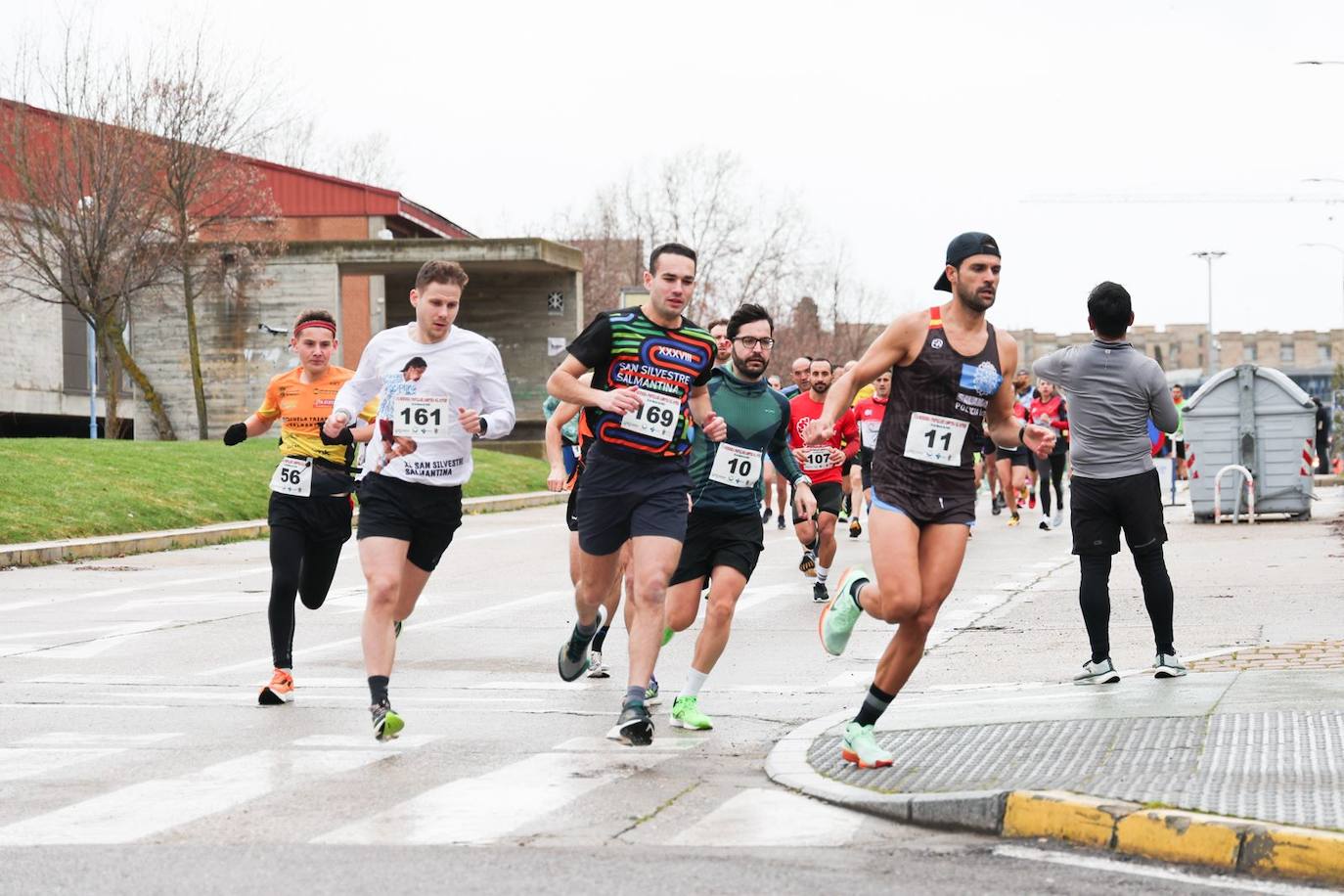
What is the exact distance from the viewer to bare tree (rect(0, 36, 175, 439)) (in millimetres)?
34219

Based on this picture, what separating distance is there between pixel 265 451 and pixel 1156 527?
25907mm

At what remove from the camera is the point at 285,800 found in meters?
6.54

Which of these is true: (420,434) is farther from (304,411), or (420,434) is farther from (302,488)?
(304,411)

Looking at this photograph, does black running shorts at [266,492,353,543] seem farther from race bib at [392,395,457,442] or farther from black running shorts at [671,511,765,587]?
black running shorts at [671,511,765,587]

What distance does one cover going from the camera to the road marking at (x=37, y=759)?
7164 mm

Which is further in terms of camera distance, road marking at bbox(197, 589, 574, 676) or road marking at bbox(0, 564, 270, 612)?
road marking at bbox(0, 564, 270, 612)

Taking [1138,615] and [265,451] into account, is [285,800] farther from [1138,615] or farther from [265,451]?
[265,451]

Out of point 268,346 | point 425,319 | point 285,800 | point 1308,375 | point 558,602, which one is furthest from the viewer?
point 1308,375

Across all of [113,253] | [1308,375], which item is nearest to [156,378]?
[113,253]

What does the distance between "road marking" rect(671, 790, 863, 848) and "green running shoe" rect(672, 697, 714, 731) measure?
1591mm

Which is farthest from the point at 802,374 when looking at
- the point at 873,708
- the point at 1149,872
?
the point at 1149,872

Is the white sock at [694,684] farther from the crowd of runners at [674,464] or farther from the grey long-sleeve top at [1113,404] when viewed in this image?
the grey long-sleeve top at [1113,404]

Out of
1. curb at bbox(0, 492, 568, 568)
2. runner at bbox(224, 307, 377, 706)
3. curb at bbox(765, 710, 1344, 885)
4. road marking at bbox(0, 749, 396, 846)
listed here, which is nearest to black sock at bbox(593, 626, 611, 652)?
runner at bbox(224, 307, 377, 706)

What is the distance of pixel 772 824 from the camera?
6.05 m
